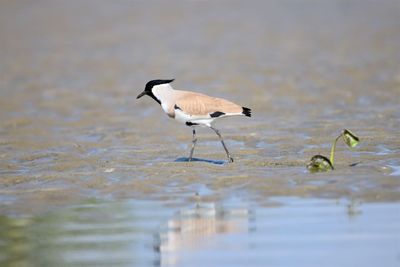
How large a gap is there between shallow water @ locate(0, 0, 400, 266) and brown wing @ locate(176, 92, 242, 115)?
628 millimetres

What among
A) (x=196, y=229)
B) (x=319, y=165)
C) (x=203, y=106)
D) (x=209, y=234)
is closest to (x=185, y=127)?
(x=203, y=106)

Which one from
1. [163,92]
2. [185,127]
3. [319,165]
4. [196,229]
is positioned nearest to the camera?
[196,229]

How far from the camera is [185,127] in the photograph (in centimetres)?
1379

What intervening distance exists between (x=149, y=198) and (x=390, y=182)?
2347 mm

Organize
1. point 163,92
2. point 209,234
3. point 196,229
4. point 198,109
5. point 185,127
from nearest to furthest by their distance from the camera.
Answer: point 209,234 → point 196,229 → point 198,109 → point 163,92 → point 185,127

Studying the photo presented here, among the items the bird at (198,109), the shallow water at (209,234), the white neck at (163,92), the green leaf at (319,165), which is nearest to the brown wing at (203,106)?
the bird at (198,109)

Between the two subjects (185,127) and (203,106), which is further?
(185,127)

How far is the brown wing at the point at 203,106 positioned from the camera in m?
10.1

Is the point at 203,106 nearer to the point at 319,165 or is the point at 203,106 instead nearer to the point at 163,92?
the point at 163,92

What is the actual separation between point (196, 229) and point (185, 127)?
633 centimetres

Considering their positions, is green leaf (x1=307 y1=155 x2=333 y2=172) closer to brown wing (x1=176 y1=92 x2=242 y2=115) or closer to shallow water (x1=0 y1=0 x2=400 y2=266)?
shallow water (x1=0 y1=0 x2=400 y2=266)

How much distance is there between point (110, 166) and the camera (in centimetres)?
1064

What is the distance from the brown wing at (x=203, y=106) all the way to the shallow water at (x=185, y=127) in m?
0.63

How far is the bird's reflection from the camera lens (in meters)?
6.93
